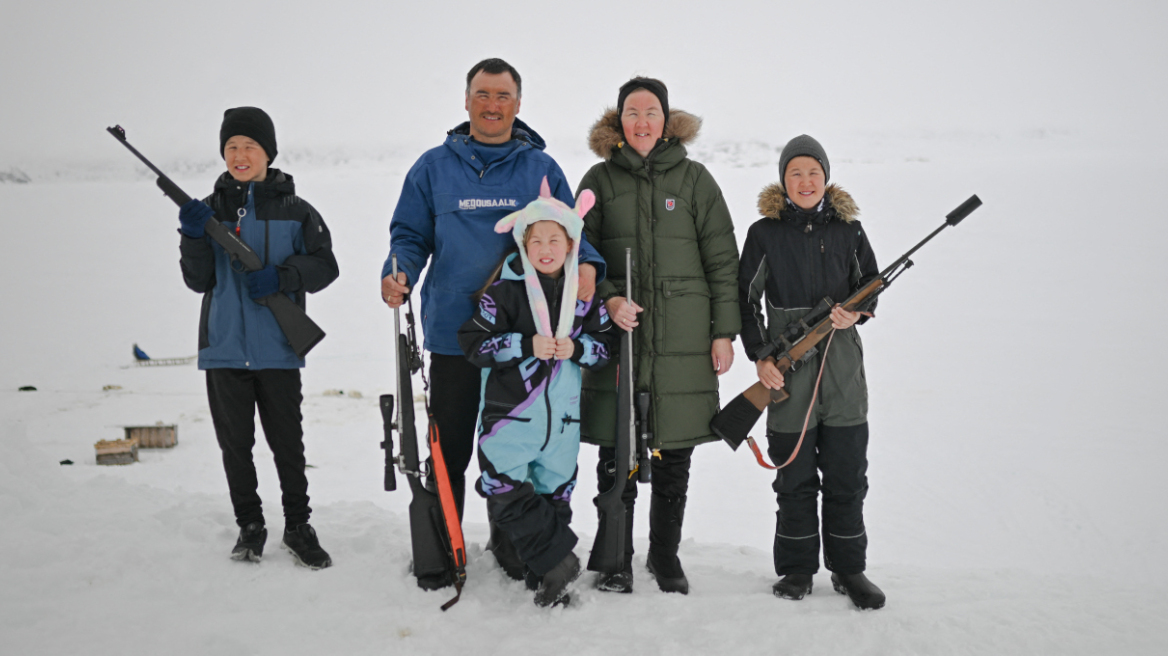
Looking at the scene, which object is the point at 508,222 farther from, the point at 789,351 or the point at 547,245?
the point at 789,351

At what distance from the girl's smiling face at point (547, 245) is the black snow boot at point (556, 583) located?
1.04 meters

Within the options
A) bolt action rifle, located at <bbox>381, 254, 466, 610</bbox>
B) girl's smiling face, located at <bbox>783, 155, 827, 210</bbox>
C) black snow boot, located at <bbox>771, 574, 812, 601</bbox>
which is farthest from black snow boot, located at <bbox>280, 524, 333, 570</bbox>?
girl's smiling face, located at <bbox>783, 155, 827, 210</bbox>

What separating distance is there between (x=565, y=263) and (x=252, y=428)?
143cm

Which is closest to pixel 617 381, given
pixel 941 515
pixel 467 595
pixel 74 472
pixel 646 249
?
pixel 646 249

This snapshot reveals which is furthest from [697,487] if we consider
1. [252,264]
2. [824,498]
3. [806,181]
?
[252,264]

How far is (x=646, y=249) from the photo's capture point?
2.69 m

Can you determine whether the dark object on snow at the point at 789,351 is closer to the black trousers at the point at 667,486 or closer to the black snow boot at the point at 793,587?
the black trousers at the point at 667,486

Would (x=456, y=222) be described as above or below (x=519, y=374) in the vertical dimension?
above

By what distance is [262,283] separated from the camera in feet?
8.75

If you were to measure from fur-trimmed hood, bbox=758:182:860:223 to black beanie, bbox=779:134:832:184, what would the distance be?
47 mm

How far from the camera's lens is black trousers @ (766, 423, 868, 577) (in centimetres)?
267

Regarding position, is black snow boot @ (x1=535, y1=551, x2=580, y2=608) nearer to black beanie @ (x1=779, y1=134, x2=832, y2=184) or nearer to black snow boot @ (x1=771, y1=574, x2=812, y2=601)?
black snow boot @ (x1=771, y1=574, x2=812, y2=601)

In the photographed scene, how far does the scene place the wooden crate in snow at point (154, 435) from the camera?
18.8ft

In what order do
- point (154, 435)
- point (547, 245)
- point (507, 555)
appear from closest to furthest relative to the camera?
point (547, 245)
point (507, 555)
point (154, 435)
